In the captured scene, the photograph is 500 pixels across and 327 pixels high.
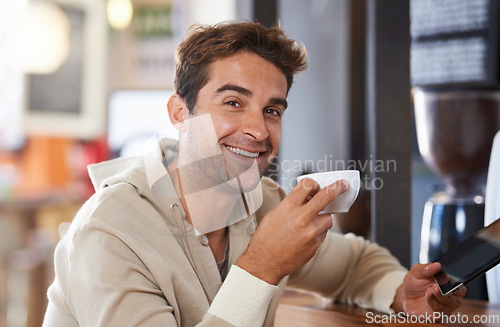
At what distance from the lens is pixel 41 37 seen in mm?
3697

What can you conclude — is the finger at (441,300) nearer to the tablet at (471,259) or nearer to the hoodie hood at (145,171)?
the tablet at (471,259)

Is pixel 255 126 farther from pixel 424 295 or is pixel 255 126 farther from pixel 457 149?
pixel 457 149

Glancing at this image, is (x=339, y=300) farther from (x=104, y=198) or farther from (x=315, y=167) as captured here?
(x=315, y=167)

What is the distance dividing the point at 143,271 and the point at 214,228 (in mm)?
240

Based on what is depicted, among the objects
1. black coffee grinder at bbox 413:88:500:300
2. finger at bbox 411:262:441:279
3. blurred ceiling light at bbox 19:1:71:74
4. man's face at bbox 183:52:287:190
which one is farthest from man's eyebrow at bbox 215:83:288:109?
blurred ceiling light at bbox 19:1:71:74

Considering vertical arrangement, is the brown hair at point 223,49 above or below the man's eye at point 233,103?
above

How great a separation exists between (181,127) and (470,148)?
0.88 m

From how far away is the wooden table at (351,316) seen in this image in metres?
0.89

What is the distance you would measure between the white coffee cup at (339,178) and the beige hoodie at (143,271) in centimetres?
15

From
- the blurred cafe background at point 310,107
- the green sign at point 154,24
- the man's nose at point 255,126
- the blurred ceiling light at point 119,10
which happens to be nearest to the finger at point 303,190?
the man's nose at point 255,126

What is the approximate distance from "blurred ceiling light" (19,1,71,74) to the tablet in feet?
10.9

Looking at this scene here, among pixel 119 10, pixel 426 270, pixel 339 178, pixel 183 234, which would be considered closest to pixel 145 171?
pixel 183 234

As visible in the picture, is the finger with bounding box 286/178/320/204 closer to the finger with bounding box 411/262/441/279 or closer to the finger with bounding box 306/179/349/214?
the finger with bounding box 306/179/349/214

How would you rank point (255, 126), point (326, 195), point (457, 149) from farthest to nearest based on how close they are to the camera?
point (457, 149) → point (255, 126) → point (326, 195)
